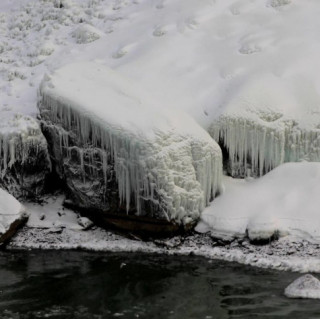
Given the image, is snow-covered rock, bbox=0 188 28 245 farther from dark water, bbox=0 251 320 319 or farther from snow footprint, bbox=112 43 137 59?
snow footprint, bbox=112 43 137 59

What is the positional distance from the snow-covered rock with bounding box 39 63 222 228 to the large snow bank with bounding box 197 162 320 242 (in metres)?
0.34

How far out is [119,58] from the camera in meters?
13.0

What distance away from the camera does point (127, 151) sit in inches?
371

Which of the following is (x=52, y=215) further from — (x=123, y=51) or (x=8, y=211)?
(x=123, y=51)

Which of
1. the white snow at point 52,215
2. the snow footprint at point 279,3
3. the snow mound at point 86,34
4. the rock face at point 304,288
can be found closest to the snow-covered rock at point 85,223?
the white snow at point 52,215

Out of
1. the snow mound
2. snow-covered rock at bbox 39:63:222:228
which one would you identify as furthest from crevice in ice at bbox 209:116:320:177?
the snow mound

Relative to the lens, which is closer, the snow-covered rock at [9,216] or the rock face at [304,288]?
the rock face at [304,288]

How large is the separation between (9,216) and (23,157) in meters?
1.17

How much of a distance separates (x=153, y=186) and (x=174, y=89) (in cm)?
282

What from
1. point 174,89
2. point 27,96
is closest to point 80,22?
point 27,96

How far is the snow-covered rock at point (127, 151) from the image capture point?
9.37 meters

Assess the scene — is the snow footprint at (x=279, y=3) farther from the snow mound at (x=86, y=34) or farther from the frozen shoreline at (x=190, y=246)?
the frozen shoreline at (x=190, y=246)

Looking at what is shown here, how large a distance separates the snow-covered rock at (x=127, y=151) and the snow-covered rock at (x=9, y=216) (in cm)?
98

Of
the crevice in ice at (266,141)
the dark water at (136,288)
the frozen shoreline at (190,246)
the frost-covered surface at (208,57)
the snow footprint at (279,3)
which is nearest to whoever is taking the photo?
the dark water at (136,288)
